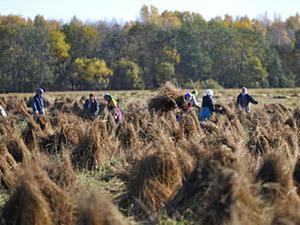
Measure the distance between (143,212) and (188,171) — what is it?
110 centimetres

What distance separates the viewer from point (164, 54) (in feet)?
252

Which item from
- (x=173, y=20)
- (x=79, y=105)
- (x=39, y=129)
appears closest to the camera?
(x=39, y=129)

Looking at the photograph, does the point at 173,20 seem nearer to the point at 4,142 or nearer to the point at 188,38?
the point at 188,38

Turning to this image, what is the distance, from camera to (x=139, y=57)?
254ft

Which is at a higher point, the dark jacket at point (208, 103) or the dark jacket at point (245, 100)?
the dark jacket at point (208, 103)

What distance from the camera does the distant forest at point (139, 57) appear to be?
72.2 metres

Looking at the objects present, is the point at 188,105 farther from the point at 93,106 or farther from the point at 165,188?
the point at 165,188

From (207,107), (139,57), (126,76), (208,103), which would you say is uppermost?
(139,57)

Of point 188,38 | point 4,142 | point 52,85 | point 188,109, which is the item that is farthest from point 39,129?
point 188,38

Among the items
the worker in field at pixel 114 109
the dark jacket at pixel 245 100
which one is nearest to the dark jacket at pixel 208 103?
the worker in field at pixel 114 109

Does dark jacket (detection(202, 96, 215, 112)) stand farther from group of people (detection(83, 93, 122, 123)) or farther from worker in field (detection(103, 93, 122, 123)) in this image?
worker in field (detection(103, 93, 122, 123))

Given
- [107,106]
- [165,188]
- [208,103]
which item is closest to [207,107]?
[208,103]

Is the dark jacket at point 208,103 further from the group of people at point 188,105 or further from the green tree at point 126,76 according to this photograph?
the green tree at point 126,76

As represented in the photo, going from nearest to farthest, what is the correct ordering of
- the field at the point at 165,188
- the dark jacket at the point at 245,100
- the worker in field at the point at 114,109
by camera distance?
the field at the point at 165,188 < the worker in field at the point at 114,109 < the dark jacket at the point at 245,100
